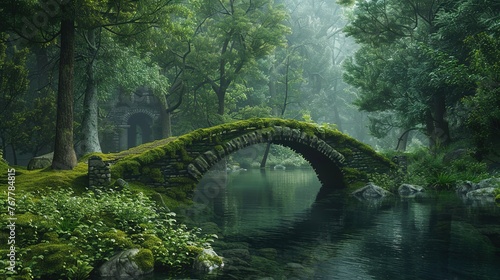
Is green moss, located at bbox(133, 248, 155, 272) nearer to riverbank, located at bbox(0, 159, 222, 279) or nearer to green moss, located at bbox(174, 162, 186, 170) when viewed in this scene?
riverbank, located at bbox(0, 159, 222, 279)

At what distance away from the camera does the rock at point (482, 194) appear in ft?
69.1

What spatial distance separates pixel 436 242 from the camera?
13234 millimetres

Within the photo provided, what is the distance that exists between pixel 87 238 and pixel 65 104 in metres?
8.64

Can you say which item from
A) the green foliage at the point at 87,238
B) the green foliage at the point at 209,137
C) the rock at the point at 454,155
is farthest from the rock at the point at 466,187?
the green foliage at the point at 87,238

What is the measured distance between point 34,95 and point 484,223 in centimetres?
3178

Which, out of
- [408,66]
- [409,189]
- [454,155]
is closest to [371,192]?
[409,189]

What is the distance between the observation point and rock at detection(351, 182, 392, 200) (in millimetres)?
23594

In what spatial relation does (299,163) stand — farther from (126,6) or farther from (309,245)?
(309,245)

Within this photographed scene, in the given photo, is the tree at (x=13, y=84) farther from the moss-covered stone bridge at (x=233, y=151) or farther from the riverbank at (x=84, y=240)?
the riverbank at (x=84, y=240)

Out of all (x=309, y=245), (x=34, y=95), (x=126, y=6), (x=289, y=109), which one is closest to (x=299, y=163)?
(x=289, y=109)

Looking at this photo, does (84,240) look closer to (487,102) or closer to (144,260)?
(144,260)

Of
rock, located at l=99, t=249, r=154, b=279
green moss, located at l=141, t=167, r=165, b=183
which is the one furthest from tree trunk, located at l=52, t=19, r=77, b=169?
rock, located at l=99, t=249, r=154, b=279

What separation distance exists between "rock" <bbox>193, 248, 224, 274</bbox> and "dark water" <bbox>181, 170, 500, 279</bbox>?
280 millimetres

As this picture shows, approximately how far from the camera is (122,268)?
10.1 metres
